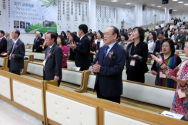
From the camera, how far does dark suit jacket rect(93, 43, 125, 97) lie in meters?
2.12

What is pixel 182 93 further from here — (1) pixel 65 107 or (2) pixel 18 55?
(2) pixel 18 55

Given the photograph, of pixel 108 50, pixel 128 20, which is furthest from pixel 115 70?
pixel 128 20

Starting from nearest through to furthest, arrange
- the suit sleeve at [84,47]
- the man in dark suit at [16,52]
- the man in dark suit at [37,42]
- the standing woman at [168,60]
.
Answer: the standing woman at [168,60] < the suit sleeve at [84,47] < the man in dark suit at [16,52] < the man in dark suit at [37,42]

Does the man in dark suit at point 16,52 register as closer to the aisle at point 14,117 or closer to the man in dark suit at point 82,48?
the aisle at point 14,117

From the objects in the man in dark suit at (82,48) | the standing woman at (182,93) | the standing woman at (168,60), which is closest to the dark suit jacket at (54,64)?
the man in dark suit at (82,48)

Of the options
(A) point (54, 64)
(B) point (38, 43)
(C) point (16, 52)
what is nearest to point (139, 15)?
(B) point (38, 43)

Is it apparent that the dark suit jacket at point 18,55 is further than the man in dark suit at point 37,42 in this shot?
No

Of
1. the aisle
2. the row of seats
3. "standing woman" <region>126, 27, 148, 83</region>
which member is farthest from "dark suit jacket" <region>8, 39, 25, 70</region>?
"standing woman" <region>126, 27, 148, 83</region>

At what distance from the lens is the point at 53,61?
297 cm

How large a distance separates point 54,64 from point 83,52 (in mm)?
828

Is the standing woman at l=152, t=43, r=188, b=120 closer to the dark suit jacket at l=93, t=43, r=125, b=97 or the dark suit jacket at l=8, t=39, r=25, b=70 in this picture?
the dark suit jacket at l=93, t=43, r=125, b=97

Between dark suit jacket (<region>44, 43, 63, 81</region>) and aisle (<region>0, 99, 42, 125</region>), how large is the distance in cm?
77

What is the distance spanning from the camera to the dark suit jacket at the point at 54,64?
2914 mm

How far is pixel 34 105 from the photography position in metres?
2.99
